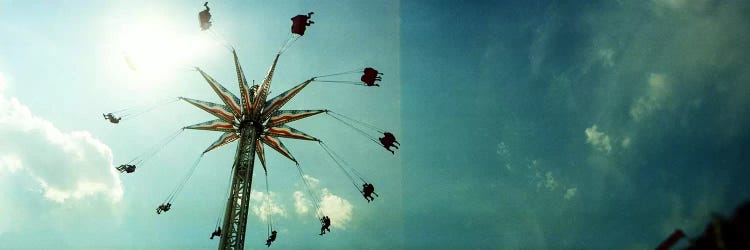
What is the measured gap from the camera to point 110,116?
17953 mm

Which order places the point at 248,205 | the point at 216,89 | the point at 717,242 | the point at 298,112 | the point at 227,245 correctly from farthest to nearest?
the point at 298,112 → the point at 216,89 → the point at 248,205 → the point at 227,245 → the point at 717,242

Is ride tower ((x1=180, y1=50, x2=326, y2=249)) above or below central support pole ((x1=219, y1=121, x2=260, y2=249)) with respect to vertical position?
above

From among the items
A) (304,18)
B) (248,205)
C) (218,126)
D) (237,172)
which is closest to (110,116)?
(218,126)

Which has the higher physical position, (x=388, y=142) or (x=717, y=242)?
(x=388, y=142)

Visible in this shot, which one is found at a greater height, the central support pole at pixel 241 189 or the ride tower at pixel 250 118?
the ride tower at pixel 250 118

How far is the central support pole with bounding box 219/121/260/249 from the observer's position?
14.0 meters

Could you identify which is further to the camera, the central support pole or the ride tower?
the ride tower

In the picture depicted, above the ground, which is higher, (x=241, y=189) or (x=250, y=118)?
(x=250, y=118)

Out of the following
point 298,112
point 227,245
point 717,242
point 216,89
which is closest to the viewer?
point 717,242

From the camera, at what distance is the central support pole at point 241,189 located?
13992mm

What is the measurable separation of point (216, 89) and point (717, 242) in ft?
58.8

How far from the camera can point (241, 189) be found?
1539 cm

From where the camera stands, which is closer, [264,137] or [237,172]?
[237,172]

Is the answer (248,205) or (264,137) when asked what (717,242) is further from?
(264,137)
